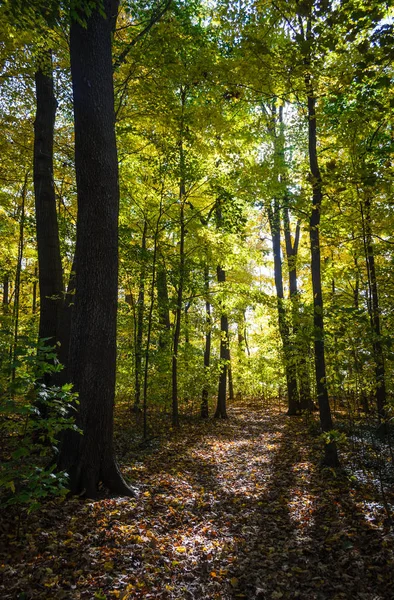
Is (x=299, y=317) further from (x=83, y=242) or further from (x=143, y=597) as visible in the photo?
(x=143, y=597)

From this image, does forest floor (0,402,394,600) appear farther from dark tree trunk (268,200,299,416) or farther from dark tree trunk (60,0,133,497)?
dark tree trunk (268,200,299,416)

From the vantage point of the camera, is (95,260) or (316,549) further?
(95,260)

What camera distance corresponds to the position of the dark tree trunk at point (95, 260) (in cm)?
470

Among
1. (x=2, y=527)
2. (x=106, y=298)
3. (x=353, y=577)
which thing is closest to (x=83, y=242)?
(x=106, y=298)

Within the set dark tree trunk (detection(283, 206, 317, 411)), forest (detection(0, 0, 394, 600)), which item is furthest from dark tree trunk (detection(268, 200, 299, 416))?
forest (detection(0, 0, 394, 600))

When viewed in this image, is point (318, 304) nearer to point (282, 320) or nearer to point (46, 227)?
point (46, 227)

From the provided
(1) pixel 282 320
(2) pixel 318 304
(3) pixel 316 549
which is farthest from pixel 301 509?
(1) pixel 282 320

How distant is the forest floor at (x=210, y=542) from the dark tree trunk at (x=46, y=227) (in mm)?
3305

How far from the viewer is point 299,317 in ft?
26.4

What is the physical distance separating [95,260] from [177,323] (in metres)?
6.08

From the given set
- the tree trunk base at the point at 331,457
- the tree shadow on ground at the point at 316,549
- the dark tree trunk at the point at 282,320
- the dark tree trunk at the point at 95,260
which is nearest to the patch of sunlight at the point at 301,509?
the tree shadow on ground at the point at 316,549

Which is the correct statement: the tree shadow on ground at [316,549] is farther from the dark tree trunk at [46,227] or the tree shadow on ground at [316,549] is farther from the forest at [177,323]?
the dark tree trunk at [46,227]

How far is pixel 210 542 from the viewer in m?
4.17

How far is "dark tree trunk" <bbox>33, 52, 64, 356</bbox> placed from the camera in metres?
7.22
